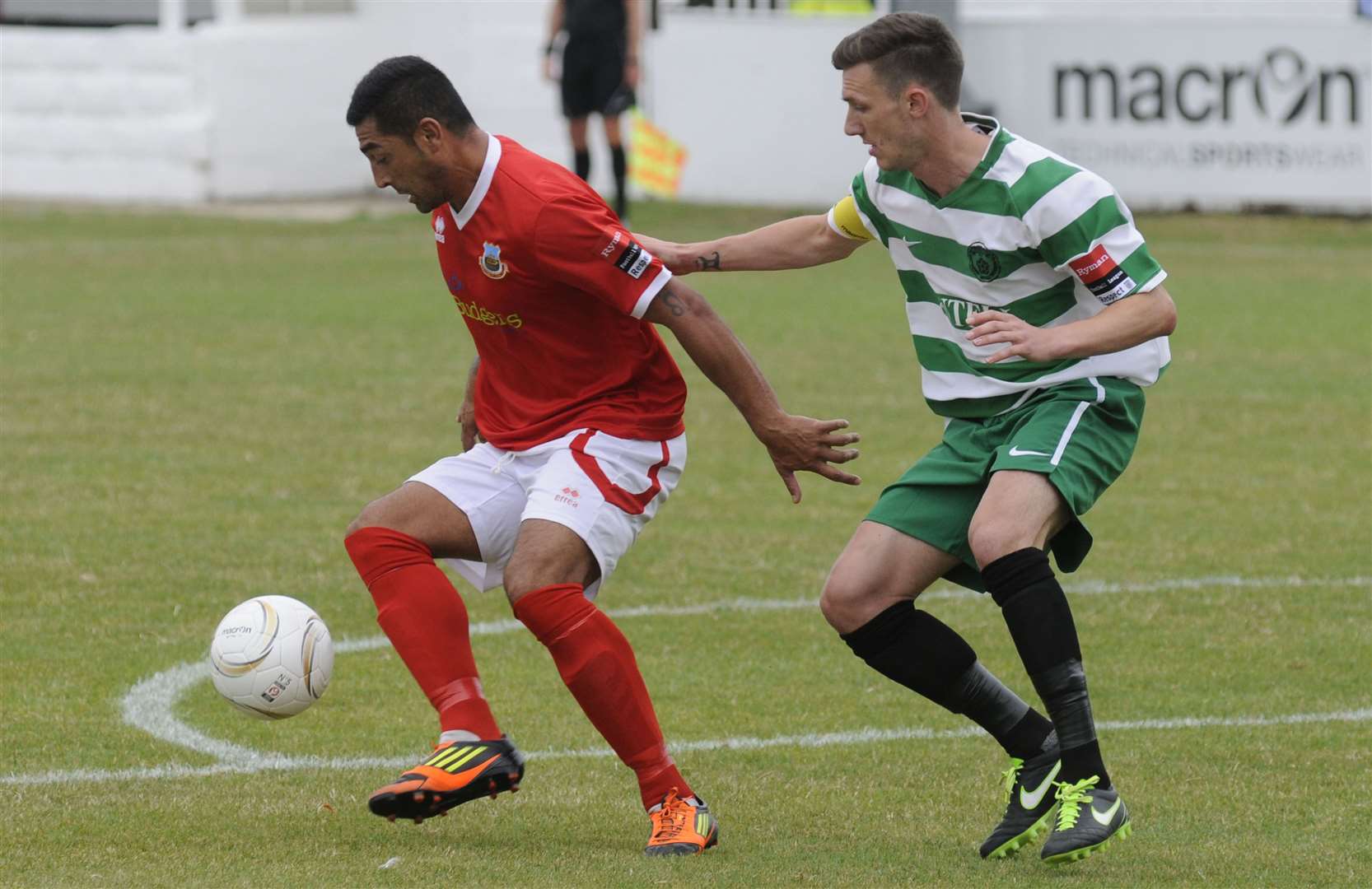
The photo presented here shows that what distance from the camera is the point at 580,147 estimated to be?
17.2 m

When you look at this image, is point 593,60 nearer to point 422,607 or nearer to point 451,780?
point 422,607

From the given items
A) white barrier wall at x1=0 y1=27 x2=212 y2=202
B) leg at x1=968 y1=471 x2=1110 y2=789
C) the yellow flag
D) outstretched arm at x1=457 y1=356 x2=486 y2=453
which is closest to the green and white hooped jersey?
leg at x1=968 y1=471 x2=1110 y2=789

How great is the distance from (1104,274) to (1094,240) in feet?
0.25

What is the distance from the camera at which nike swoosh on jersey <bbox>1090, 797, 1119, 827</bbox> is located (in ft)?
13.8

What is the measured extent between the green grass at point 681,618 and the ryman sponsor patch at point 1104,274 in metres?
1.20

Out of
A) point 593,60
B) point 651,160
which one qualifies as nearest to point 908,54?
point 593,60

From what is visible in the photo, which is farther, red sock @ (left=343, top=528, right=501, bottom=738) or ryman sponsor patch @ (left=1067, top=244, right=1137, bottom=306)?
red sock @ (left=343, top=528, right=501, bottom=738)

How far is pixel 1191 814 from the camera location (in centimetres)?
477

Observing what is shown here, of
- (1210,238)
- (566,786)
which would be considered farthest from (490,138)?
(1210,238)

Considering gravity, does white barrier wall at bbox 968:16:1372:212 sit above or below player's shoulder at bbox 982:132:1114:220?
below

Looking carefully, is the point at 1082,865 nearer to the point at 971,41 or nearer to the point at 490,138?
the point at 490,138

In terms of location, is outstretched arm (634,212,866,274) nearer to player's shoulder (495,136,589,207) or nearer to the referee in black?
player's shoulder (495,136,589,207)

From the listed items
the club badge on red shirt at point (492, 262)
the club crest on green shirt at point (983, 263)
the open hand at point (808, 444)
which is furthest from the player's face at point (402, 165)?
the club crest on green shirt at point (983, 263)

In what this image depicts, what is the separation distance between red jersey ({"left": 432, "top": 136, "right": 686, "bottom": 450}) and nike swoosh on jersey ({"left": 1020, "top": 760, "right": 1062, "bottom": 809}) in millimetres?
1146
